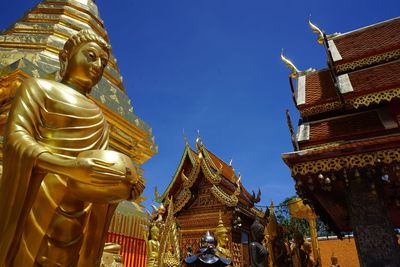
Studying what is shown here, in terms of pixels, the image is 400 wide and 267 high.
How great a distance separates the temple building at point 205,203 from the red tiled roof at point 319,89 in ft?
19.0

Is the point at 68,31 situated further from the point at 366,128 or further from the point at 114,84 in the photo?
the point at 366,128

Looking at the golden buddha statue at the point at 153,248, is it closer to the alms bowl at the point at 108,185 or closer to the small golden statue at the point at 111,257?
the small golden statue at the point at 111,257

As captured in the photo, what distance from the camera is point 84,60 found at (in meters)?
2.08

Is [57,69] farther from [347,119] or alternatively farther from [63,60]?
[347,119]

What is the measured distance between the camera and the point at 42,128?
6.02 ft

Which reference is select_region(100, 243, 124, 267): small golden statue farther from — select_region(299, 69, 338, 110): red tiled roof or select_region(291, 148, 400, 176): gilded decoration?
select_region(299, 69, 338, 110): red tiled roof

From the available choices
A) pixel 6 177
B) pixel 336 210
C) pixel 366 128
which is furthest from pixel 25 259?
pixel 336 210

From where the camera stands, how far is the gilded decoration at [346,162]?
3.83m

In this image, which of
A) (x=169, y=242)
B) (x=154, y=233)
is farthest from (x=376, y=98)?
(x=169, y=242)

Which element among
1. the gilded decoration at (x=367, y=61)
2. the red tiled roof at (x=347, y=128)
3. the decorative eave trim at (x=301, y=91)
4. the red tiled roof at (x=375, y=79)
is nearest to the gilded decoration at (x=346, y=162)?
the red tiled roof at (x=347, y=128)

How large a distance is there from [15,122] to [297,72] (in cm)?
658

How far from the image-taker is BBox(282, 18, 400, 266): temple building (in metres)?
3.89

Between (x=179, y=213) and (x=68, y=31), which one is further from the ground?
(x=68, y=31)

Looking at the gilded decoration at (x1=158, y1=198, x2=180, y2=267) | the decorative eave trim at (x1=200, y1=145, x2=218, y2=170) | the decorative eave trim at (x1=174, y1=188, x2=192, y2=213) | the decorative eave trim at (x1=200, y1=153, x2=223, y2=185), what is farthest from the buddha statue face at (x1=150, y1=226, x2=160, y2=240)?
the decorative eave trim at (x1=200, y1=145, x2=218, y2=170)
